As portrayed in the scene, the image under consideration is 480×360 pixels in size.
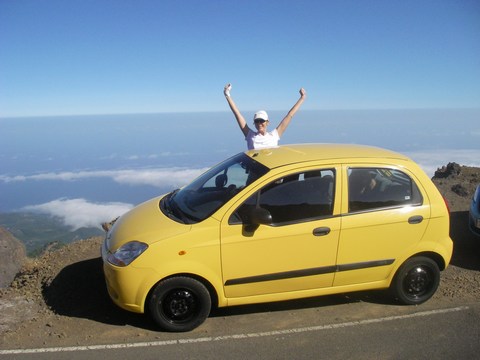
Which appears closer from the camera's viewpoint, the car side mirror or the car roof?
the car side mirror

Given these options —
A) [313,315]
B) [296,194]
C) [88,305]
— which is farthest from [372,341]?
[88,305]

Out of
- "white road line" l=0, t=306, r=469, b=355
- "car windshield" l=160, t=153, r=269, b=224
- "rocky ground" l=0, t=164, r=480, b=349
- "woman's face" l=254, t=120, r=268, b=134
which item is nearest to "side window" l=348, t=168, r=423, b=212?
"car windshield" l=160, t=153, r=269, b=224

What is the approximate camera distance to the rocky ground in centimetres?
398

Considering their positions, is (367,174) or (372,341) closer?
(372,341)

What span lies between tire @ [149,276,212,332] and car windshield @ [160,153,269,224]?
2.04 ft

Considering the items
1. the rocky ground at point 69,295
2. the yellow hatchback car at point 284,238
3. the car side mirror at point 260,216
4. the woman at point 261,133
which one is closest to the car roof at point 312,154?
the yellow hatchback car at point 284,238

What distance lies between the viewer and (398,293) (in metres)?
4.41

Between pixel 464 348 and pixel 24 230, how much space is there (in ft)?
304

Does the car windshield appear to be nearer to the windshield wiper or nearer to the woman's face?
the windshield wiper

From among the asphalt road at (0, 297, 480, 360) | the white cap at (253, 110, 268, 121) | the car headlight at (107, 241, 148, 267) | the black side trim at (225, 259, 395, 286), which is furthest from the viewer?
the white cap at (253, 110, 268, 121)

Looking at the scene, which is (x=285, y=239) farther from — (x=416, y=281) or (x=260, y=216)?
(x=416, y=281)

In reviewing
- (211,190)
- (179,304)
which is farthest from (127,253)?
(211,190)

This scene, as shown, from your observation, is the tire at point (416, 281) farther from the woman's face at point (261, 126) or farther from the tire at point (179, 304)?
the woman's face at point (261, 126)

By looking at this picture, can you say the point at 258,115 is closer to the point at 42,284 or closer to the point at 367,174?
the point at 367,174
